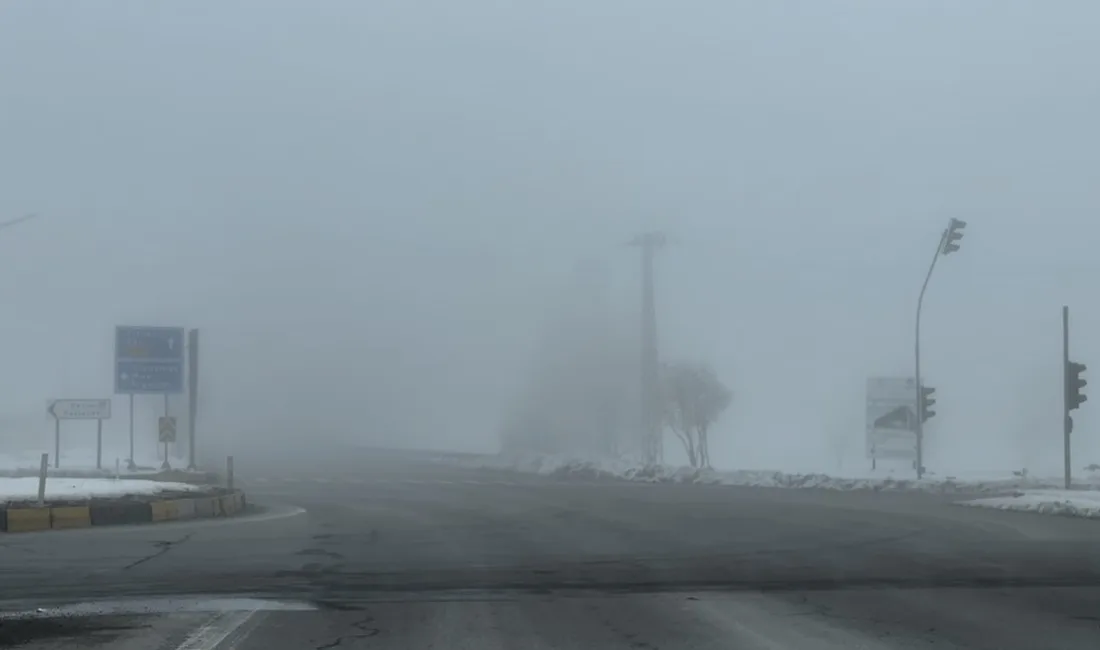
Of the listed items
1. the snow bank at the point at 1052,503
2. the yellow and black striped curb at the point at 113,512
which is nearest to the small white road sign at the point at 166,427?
the yellow and black striped curb at the point at 113,512

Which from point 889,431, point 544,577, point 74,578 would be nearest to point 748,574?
point 544,577

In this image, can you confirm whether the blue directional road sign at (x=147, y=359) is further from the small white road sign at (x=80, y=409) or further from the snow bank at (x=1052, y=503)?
the snow bank at (x=1052, y=503)

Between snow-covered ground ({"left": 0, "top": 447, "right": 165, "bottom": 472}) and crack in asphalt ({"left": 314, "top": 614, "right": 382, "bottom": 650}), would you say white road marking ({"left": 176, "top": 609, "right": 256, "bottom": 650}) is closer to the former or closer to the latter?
crack in asphalt ({"left": 314, "top": 614, "right": 382, "bottom": 650})

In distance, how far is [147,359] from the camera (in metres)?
42.8

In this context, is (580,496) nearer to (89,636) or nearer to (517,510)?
(517,510)

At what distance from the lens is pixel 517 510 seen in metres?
25.4

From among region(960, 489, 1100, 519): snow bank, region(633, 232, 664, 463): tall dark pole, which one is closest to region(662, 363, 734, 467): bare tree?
region(633, 232, 664, 463): tall dark pole

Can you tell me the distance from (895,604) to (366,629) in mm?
4923

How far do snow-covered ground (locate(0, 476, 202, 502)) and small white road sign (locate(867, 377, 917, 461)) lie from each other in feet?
85.7

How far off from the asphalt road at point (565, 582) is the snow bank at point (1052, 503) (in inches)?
48.7

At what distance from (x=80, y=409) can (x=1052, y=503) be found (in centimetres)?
3395

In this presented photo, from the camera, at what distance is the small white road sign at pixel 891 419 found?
45469 mm

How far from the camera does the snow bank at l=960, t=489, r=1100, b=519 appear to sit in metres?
24.6

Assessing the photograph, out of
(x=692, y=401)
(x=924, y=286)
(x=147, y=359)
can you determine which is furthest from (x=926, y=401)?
(x=692, y=401)
